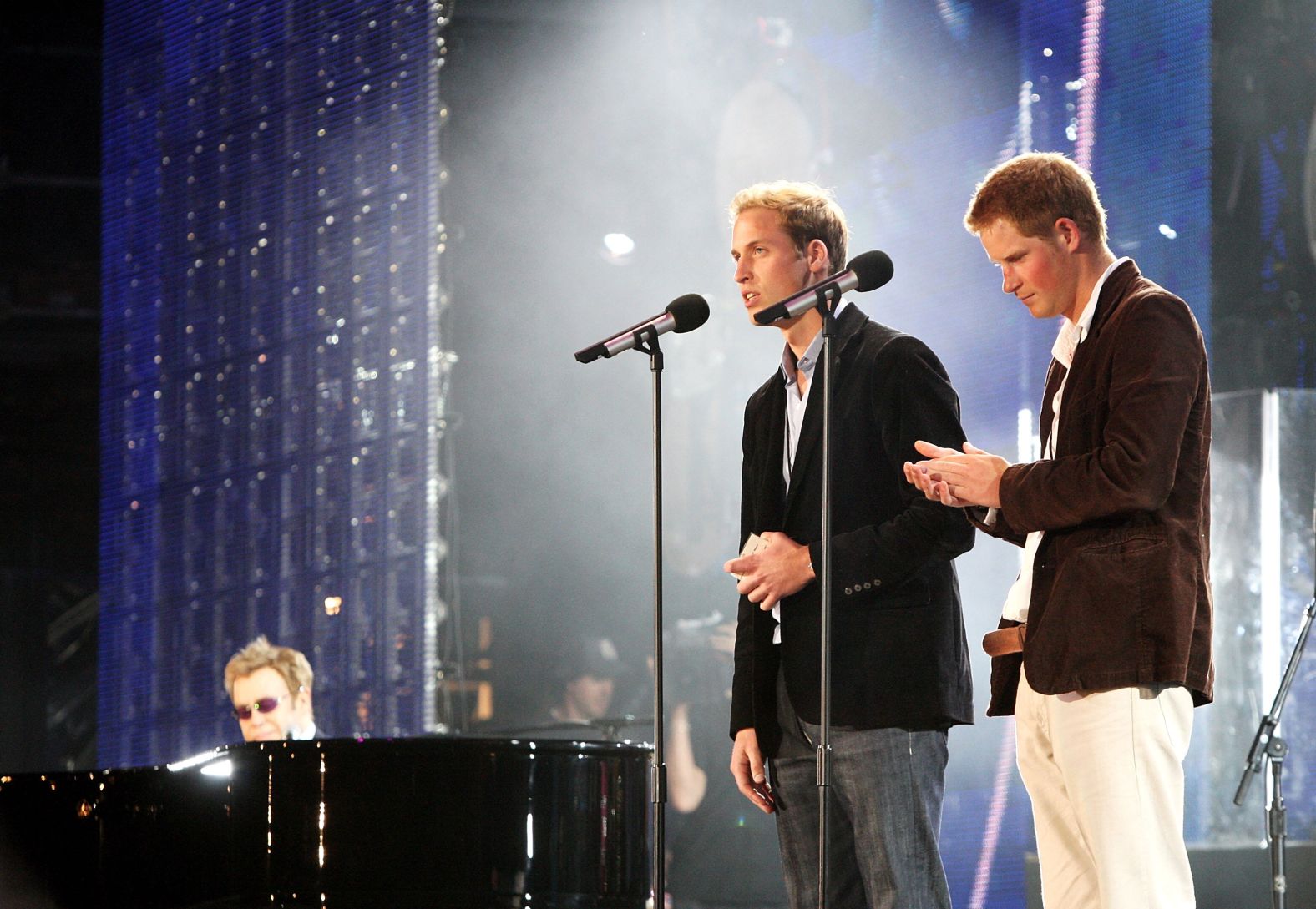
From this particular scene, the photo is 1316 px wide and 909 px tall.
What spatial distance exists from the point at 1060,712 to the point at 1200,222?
9.82ft

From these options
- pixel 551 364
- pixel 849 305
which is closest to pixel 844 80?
pixel 551 364

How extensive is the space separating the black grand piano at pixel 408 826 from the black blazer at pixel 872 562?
650 mm

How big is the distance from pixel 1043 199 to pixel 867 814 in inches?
39.6

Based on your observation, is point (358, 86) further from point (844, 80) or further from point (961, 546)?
point (961, 546)

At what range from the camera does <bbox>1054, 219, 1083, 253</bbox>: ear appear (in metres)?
2.15

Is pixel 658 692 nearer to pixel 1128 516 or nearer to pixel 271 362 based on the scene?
pixel 1128 516

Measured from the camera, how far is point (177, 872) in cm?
297

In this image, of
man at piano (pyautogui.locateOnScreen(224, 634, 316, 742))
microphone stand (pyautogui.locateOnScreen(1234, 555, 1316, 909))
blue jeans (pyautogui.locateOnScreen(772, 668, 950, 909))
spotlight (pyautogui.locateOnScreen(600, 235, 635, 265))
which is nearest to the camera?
blue jeans (pyautogui.locateOnScreen(772, 668, 950, 909))

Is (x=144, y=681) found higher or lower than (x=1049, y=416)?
lower

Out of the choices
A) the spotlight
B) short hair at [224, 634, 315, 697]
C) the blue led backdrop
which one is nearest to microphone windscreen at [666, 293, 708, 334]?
short hair at [224, 634, 315, 697]

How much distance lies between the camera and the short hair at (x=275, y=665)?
496 centimetres

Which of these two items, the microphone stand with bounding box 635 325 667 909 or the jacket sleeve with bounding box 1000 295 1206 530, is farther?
the microphone stand with bounding box 635 325 667 909

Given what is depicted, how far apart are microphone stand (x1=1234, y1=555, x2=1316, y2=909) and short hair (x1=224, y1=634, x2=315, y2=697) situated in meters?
3.05

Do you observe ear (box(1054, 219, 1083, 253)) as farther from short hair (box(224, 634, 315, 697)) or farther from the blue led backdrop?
the blue led backdrop
